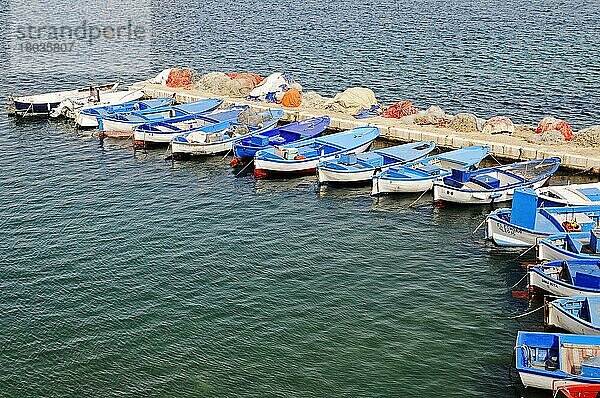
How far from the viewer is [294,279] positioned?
3781cm

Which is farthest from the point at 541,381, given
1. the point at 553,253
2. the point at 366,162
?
the point at 366,162

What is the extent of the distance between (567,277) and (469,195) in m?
11.7


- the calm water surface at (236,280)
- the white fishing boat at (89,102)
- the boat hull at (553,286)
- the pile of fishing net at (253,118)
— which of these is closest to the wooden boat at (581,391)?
the calm water surface at (236,280)

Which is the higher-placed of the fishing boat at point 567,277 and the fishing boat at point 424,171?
the fishing boat at point 424,171

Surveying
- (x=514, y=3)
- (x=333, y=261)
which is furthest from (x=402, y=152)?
(x=514, y=3)

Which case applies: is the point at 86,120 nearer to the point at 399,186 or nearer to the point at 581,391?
the point at 399,186

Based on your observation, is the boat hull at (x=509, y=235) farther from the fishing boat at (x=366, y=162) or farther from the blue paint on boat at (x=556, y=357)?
the fishing boat at (x=366, y=162)

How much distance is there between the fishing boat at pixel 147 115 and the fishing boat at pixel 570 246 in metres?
34.7

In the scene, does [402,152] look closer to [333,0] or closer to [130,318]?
[130,318]

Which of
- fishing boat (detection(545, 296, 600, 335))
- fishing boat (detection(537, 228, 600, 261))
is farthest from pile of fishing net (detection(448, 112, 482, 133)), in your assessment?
fishing boat (detection(545, 296, 600, 335))

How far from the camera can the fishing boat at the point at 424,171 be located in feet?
154

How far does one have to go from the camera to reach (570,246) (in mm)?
36656

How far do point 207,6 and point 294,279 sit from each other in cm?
12160

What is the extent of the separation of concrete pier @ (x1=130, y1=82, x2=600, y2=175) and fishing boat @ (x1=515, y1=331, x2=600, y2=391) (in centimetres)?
2313
